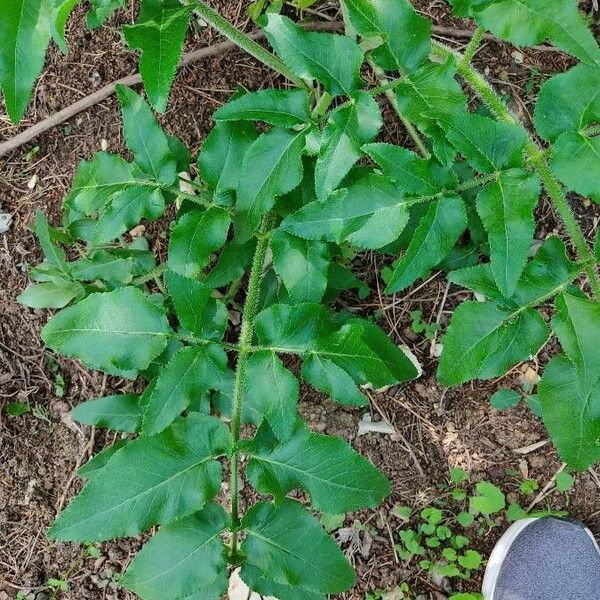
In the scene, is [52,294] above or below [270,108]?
below

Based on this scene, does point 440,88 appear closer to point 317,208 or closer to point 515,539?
point 317,208

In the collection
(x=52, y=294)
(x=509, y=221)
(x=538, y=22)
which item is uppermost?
(x=538, y=22)

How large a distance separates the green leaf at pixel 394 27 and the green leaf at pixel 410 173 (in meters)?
0.22

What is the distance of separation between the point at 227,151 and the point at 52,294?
946mm

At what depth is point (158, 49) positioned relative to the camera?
1.68 m

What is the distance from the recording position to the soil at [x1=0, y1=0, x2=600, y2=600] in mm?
2938

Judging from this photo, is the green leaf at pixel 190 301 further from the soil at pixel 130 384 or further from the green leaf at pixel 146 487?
the soil at pixel 130 384

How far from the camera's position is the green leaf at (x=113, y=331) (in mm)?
2006

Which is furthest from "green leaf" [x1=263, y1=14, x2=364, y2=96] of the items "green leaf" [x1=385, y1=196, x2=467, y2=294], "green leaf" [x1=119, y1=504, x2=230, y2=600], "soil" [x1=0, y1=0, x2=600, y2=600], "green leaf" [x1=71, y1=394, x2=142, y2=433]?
"green leaf" [x1=71, y1=394, x2=142, y2=433]

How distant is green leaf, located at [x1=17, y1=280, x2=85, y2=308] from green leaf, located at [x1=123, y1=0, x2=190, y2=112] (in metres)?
1.18

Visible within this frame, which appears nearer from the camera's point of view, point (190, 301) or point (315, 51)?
point (315, 51)

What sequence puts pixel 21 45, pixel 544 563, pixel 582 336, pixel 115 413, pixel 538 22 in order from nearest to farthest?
pixel 21 45
pixel 538 22
pixel 582 336
pixel 115 413
pixel 544 563

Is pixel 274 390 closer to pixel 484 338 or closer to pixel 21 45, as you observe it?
pixel 484 338

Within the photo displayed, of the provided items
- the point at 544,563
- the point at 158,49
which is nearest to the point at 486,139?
the point at 158,49
